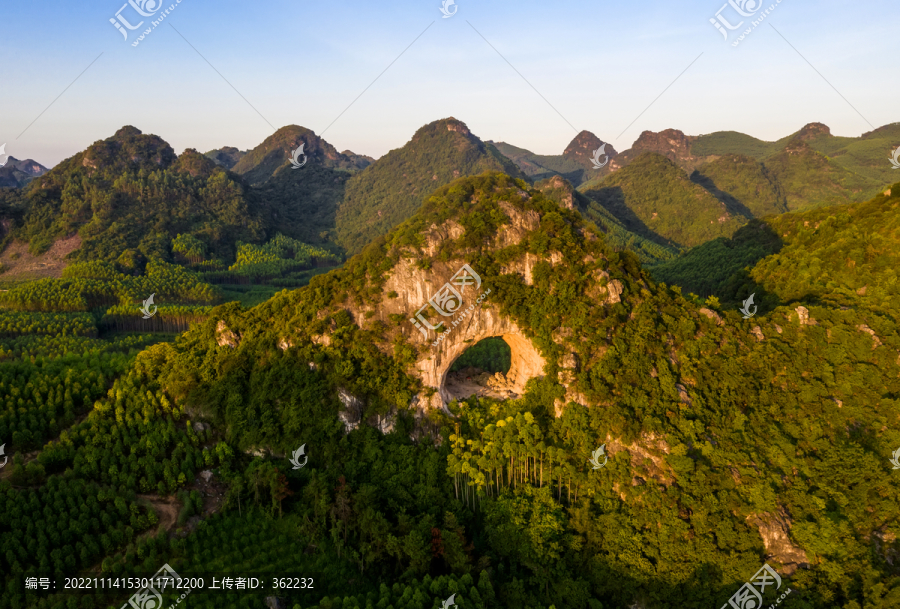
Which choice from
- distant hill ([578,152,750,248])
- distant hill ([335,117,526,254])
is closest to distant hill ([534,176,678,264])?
distant hill ([578,152,750,248])

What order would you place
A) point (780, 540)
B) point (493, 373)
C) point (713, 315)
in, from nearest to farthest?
point (780, 540) < point (713, 315) < point (493, 373)

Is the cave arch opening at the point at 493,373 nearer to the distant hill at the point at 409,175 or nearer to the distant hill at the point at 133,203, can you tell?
the distant hill at the point at 133,203

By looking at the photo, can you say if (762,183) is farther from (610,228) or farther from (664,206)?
(610,228)

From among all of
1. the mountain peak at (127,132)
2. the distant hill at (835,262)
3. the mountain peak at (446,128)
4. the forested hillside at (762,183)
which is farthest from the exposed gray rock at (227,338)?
the mountain peak at (446,128)

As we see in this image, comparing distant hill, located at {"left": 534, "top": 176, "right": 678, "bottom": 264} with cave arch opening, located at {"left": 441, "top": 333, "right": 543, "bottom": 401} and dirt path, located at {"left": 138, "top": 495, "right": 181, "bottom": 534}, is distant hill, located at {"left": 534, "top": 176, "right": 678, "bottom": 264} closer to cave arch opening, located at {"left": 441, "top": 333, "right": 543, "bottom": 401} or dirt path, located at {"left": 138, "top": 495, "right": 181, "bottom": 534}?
cave arch opening, located at {"left": 441, "top": 333, "right": 543, "bottom": 401}

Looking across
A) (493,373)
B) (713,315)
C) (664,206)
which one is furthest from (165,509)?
(664,206)

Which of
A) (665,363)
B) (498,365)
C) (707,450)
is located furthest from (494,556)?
(498,365)
